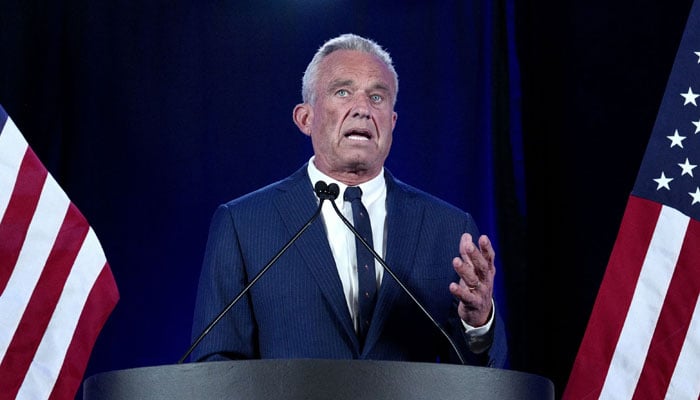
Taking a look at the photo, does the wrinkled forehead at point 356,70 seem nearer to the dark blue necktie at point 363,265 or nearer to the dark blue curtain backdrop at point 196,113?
the dark blue necktie at point 363,265

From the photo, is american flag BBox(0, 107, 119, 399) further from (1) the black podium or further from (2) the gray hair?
(1) the black podium

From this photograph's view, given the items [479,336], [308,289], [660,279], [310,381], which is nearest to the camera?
[310,381]

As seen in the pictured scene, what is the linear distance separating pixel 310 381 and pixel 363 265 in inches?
38.5

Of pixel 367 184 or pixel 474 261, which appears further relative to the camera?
pixel 367 184

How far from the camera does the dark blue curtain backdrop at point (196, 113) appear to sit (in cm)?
315

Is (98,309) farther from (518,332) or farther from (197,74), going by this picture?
(518,332)

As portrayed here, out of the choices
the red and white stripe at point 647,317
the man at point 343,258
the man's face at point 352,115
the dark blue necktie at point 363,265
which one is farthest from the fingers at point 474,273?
the red and white stripe at point 647,317

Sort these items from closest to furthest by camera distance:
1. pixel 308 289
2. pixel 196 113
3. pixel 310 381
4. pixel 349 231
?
pixel 310 381, pixel 308 289, pixel 349 231, pixel 196 113

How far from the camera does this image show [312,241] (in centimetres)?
231

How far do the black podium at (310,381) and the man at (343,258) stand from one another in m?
0.60

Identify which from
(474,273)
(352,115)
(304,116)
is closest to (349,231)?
(352,115)

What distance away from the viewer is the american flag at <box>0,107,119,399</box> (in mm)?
2625

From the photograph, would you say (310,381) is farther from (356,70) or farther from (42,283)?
(42,283)

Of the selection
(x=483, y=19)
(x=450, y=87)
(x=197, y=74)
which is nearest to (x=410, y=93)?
(x=450, y=87)
